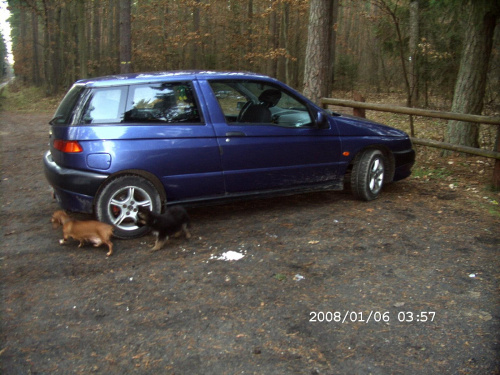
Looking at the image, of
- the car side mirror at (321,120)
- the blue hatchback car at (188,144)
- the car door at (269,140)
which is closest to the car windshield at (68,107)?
the blue hatchback car at (188,144)

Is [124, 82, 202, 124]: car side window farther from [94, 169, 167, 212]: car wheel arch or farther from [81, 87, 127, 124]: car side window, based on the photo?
[94, 169, 167, 212]: car wheel arch

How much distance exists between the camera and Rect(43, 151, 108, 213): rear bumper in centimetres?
516

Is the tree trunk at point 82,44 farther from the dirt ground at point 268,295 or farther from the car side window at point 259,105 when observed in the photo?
the car side window at point 259,105

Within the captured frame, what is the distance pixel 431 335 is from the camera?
344 cm

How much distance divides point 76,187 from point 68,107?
95cm

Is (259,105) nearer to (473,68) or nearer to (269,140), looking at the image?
(269,140)

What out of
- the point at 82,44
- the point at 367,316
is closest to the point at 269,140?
the point at 367,316

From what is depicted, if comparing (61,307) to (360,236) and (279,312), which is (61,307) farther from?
(360,236)

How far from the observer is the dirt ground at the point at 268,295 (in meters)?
3.19

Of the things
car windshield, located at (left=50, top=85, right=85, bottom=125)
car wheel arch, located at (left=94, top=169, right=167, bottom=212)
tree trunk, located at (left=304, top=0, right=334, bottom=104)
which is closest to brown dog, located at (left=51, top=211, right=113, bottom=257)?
car wheel arch, located at (left=94, top=169, right=167, bottom=212)

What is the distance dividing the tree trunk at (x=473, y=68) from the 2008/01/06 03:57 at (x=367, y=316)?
245 inches

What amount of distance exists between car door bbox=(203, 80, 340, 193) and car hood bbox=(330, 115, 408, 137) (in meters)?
0.16

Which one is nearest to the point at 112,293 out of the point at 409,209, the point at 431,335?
the point at 431,335

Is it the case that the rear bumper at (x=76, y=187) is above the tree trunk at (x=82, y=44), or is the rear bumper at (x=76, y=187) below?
below
